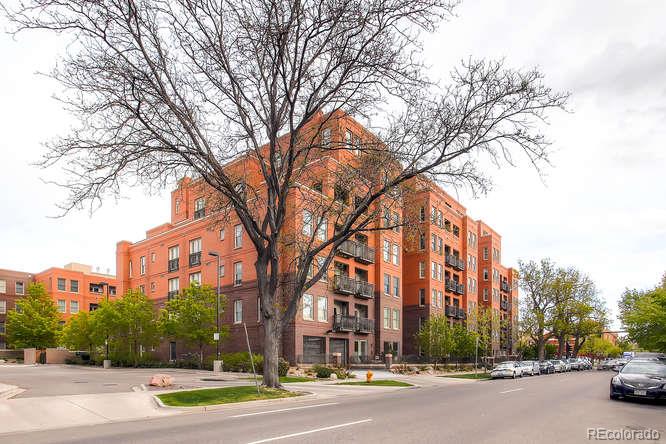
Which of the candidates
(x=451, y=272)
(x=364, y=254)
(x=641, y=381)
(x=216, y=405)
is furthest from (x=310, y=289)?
(x=451, y=272)

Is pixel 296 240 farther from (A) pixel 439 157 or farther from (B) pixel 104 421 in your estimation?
(B) pixel 104 421

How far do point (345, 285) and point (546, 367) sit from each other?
984 inches

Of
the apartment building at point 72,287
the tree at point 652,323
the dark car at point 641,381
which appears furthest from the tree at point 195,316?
the apartment building at point 72,287

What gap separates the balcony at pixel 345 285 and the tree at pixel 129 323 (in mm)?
15129

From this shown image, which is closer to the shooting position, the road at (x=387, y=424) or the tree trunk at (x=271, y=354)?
the road at (x=387, y=424)

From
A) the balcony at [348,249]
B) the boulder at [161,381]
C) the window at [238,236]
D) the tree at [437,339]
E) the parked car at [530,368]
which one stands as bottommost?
the parked car at [530,368]

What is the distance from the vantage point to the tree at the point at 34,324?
66.5 m

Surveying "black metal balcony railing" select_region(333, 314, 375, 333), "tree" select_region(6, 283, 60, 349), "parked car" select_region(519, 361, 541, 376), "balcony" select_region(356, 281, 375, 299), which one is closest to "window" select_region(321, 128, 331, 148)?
"black metal balcony railing" select_region(333, 314, 375, 333)

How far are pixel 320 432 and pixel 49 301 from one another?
226ft

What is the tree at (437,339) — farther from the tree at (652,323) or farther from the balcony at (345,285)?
the tree at (652,323)

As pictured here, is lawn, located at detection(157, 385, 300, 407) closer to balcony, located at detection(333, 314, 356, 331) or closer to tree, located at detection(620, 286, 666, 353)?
balcony, located at detection(333, 314, 356, 331)

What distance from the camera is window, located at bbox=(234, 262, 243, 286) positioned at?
4484 centimetres

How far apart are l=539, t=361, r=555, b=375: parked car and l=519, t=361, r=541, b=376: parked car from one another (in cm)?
229

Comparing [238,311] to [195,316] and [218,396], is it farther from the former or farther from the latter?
[218,396]
